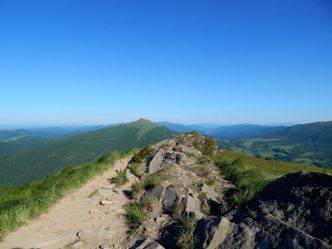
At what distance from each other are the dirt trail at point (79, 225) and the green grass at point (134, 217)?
0.22 meters

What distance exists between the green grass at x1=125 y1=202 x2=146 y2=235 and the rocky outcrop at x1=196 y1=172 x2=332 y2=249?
2.82m

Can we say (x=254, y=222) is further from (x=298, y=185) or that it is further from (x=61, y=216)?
(x=61, y=216)

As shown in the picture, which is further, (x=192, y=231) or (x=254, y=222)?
(x=192, y=231)

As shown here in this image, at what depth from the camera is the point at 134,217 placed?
37.0ft

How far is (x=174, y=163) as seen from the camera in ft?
62.4

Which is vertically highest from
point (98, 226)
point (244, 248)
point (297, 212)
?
point (297, 212)

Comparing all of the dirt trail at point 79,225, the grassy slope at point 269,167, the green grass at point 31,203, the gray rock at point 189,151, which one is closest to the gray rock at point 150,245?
the dirt trail at point 79,225

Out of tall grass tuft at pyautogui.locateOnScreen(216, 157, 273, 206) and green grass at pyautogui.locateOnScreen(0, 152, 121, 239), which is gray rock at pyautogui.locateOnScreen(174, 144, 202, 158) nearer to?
tall grass tuft at pyautogui.locateOnScreen(216, 157, 273, 206)

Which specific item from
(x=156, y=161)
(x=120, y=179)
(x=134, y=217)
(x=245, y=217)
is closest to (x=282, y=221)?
(x=245, y=217)

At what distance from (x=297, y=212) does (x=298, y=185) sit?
1.04 m

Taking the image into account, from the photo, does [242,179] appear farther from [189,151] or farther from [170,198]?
[189,151]

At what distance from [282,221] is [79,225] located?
720 centimetres

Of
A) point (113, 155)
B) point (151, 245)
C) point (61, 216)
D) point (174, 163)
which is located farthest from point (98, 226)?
point (113, 155)

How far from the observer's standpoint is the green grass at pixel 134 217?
10.8 m
